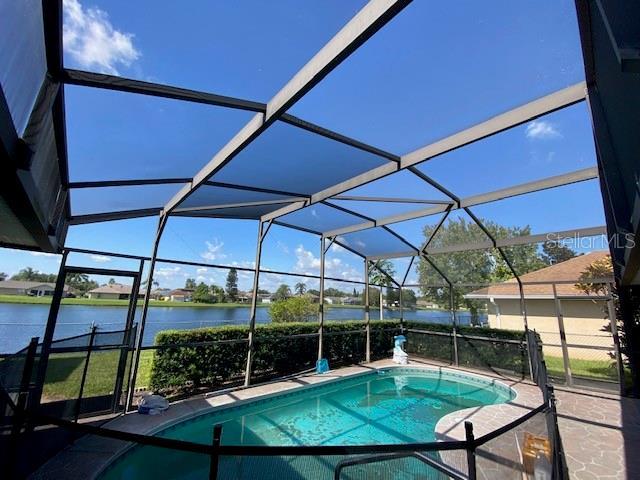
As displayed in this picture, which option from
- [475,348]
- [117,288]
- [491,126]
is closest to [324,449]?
[491,126]

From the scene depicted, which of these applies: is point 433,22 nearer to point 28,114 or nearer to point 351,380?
point 28,114

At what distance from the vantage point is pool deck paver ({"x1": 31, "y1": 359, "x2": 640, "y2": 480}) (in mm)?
3303

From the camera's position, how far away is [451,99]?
10.6 feet

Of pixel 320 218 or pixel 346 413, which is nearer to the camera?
pixel 346 413

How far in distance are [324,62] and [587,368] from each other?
33.1ft

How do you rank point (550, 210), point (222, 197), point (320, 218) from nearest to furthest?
1. point (222, 197)
2. point (550, 210)
3. point (320, 218)

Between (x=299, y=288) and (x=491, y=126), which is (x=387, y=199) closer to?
(x=491, y=126)

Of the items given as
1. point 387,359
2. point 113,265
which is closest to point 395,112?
point 113,265

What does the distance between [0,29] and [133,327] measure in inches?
214

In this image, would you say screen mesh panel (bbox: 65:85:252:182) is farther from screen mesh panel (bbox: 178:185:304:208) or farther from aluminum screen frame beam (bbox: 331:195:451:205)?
aluminum screen frame beam (bbox: 331:195:451:205)

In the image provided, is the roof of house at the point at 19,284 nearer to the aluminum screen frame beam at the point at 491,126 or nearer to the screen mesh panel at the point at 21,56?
the screen mesh panel at the point at 21,56

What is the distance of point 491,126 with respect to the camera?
360cm

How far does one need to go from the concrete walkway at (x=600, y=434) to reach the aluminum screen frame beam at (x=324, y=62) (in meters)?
5.06

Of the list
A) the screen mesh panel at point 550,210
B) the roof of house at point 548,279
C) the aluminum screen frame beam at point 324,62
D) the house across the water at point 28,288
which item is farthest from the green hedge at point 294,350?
the aluminum screen frame beam at point 324,62
